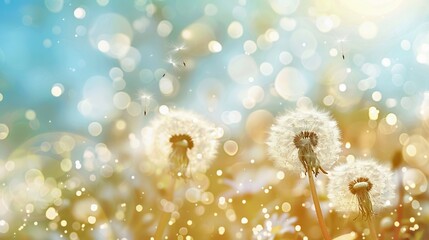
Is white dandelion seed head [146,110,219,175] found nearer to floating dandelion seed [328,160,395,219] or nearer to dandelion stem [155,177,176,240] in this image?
dandelion stem [155,177,176,240]

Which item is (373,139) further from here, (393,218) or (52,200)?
(52,200)

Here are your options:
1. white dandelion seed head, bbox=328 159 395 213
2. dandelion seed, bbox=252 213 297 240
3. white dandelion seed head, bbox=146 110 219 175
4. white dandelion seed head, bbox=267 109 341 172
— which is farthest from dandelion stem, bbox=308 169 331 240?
white dandelion seed head, bbox=146 110 219 175

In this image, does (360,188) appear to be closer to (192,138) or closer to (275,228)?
(275,228)

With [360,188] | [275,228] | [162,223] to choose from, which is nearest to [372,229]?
[360,188]

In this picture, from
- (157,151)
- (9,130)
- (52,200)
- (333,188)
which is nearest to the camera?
(333,188)

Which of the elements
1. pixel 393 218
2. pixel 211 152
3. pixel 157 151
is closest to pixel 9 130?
pixel 157 151

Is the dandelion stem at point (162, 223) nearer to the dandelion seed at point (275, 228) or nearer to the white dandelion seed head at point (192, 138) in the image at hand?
the white dandelion seed head at point (192, 138)

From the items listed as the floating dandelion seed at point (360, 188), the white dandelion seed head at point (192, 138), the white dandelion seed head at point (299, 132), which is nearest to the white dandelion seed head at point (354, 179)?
the floating dandelion seed at point (360, 188)

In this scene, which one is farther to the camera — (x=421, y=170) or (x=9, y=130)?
(x=9, y=130)
